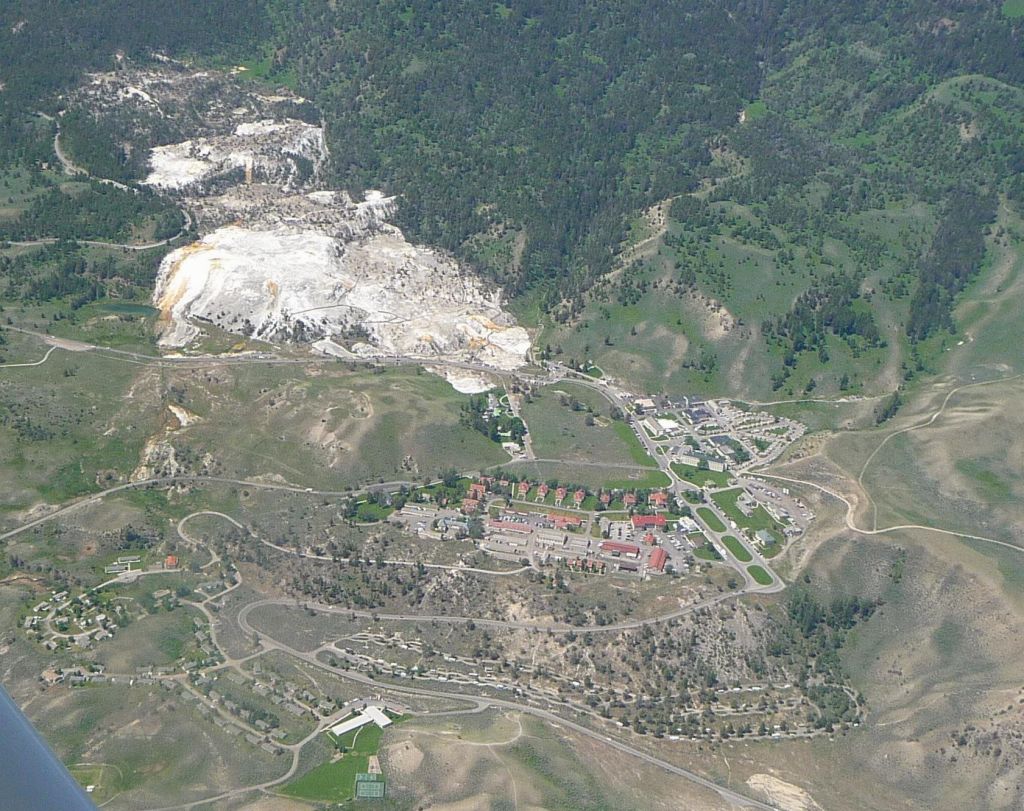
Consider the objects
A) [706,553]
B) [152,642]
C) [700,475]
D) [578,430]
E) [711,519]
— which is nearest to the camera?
[152,642]

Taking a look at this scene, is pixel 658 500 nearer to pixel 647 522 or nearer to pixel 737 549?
pixel 647 522

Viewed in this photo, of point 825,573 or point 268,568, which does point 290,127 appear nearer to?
point 268,568

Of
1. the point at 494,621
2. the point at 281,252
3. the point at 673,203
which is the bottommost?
the point at 494,621

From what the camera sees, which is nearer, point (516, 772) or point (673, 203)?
point (516, 772)

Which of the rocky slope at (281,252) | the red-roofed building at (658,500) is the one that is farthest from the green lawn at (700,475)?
the rocky slope at (281,252)

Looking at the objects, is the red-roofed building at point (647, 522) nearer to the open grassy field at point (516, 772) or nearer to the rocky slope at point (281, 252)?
the open grassy field at point (516, 772)

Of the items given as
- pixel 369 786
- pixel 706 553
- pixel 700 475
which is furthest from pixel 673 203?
pixel 369 786
